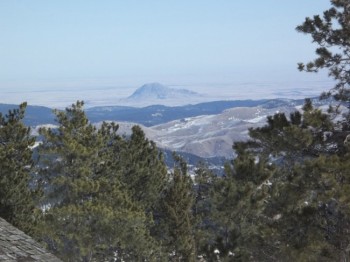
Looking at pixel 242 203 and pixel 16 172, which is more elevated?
pixel 16 172

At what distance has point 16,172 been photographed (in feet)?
83.6

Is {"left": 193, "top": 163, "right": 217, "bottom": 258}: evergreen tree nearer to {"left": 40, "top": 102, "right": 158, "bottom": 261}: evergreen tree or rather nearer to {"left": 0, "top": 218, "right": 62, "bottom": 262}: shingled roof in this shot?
{"left": 40, "top": 102, "right": 158, "bottom": 261}: evergreen tree

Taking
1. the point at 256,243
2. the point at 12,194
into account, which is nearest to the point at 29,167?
the point at 12,194

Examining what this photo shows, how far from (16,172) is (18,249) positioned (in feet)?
44.5

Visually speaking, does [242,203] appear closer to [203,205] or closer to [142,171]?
[142,171]

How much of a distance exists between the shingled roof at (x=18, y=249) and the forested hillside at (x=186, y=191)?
608 cm

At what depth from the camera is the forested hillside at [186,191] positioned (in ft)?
44.4

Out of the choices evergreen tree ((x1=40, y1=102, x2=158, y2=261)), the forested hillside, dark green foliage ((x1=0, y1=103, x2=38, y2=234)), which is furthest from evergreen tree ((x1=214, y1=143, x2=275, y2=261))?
dark green foliage ((x1=0, y1=103, x2=38, y2=234))

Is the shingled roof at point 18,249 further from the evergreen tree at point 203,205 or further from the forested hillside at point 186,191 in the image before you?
the evergreen tree at point 203,205

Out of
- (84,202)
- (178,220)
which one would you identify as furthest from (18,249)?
(178,220)

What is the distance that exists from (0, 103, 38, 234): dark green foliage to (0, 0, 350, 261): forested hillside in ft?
0.17

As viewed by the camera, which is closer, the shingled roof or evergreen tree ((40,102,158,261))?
the shingled roof

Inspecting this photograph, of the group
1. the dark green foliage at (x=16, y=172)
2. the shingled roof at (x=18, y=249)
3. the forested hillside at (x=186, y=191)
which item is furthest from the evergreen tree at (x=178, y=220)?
the shingled roof at (x=18, y=249)

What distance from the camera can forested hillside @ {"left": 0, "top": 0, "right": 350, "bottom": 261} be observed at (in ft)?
44.4
